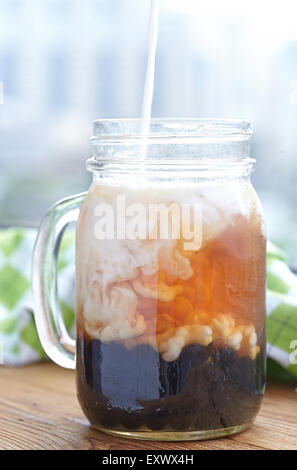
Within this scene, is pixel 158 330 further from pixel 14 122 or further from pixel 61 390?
pixel 14 122

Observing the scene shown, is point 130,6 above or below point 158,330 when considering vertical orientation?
above

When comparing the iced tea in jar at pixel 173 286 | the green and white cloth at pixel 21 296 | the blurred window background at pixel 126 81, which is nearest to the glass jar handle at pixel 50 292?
the iced tea in jar at pixel 173 286

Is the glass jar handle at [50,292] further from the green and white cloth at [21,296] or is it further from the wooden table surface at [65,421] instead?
the green and white cloth at [21,296]

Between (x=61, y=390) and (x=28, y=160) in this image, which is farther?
(x=28, y=160)

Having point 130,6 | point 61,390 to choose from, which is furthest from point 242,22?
point 61,390

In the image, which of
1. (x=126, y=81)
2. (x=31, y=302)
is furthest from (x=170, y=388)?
(x=126, y=81)
